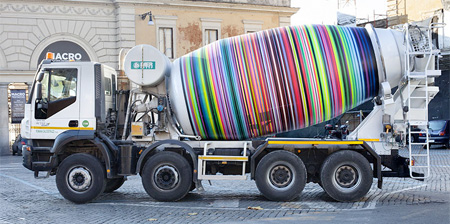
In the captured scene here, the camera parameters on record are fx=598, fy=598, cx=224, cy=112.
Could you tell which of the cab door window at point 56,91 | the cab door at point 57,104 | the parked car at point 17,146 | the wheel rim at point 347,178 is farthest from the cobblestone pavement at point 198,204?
the parked car at point 17,146

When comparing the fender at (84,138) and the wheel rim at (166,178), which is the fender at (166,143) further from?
the fender at (84,138)

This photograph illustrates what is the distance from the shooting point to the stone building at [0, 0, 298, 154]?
29.1 m

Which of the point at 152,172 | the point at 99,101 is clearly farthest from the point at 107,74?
the point at 152,172

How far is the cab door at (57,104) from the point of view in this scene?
1162 centimetres

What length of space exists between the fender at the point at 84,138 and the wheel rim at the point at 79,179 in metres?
0.40

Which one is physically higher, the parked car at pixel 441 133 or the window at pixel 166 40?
the window at pixel 166 40

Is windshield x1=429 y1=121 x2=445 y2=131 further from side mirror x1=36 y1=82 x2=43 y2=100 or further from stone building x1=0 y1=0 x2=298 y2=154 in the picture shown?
side mirror x1=36 y1=82 x2=43 y2=100

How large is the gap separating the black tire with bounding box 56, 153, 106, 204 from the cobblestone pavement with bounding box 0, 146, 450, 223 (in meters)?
0.21

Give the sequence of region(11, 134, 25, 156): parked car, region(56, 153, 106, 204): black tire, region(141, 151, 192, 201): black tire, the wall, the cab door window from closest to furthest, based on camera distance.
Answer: region(141, 151, 192, 201): black tire → region(56, 153, 106, 204): black tire → the cab door window → region(11, 134, 25, 156): parked car → the wall

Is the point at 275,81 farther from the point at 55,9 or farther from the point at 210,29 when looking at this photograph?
the point at 210,29

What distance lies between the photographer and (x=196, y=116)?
38.3ft

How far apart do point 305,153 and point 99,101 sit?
409 centimetres

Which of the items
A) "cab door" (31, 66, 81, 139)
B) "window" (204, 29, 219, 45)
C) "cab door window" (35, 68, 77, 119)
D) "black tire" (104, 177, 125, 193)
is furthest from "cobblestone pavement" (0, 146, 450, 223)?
"window" (204, 29, 219, 45)

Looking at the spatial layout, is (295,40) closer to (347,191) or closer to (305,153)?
(305,153)
